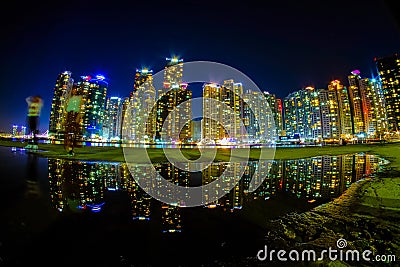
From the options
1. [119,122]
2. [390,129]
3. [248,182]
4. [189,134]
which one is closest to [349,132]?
[390,129]

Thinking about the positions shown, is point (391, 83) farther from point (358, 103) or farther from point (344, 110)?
point (344, 110)

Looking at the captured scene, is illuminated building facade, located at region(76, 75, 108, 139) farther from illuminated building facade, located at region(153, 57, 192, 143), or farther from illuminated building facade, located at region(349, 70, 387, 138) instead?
illuminated building facade, located at region(349, 70, 387, 138)

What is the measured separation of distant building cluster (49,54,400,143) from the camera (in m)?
115

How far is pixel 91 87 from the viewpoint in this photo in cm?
15062

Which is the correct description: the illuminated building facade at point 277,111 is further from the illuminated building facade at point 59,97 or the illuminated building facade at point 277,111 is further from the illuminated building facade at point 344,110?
the illuminated building facade at point 59,97

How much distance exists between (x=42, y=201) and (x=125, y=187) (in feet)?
9.65

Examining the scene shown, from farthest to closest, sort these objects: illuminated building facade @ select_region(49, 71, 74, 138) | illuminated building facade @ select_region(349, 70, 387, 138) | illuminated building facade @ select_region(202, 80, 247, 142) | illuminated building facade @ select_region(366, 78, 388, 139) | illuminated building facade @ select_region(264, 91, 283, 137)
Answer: illuminated building facade @ select_region(264, 91, 283, 137) < illuminated building facade @ select_region(49, 71, 74, 138) < illuminated building facade @ select_region(349, 70, 387, 138) < illuminated building facade @ select_region(366, 78, 388, 139) < illuminated building facade @ select_region(202, 80, 247, 142)

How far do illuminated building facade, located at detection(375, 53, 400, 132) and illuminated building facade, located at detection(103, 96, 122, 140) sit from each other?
17502cm

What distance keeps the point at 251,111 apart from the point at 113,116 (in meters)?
126

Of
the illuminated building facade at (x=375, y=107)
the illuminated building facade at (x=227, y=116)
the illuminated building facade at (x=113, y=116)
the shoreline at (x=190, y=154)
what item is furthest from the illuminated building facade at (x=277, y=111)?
the illuminated building facade at (x=113, y=116)

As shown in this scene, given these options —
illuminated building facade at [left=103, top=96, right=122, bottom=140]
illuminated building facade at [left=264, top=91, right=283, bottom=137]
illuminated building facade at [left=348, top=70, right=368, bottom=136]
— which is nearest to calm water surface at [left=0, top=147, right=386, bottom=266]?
illuminated building facade at [left=264, top=91, right=283, bottom=137]

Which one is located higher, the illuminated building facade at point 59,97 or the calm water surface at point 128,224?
the illuminated building facade at point 59,97

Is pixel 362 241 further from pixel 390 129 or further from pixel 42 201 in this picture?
pixel 390 129

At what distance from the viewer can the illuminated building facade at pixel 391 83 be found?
350 ft
